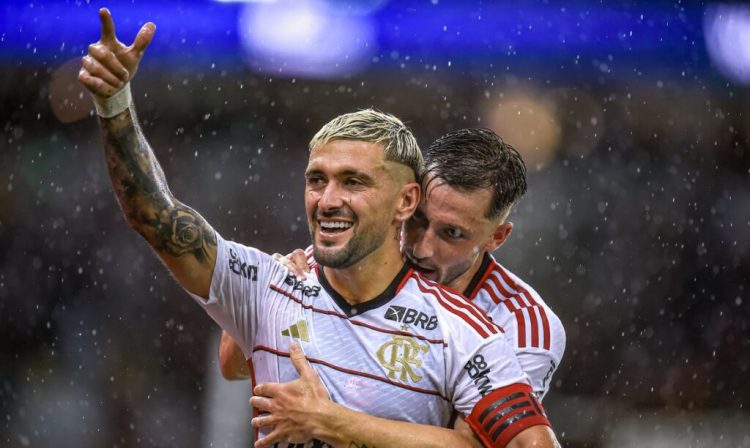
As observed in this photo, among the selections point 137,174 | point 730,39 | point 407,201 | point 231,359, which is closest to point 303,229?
point 231,359

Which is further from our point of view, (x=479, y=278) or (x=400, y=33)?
(x=400, y=33)

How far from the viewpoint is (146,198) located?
105 inches

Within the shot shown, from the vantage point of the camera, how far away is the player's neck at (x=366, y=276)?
9.57ft

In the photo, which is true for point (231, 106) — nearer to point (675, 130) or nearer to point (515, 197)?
point (675, 130)

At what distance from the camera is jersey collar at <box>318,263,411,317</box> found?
9.53 ft

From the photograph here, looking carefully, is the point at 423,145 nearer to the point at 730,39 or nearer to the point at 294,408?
the point at 730,39

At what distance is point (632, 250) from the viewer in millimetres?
9672

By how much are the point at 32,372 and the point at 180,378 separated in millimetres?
1458

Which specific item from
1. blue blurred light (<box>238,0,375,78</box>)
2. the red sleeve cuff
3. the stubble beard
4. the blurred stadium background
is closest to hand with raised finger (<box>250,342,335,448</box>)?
the stubble beard

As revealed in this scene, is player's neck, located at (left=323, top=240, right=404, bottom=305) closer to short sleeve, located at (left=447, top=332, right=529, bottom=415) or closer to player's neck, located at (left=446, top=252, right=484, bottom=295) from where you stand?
short sleeve, located at (left=447, top=332, right=529, bottom=415)

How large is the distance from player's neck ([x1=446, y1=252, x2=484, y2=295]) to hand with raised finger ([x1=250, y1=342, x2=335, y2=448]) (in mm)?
918

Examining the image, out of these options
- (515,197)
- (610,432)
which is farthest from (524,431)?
(610,432)

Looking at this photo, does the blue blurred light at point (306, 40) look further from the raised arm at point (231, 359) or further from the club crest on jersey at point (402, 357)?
the club crest on jersey at point (402, 357)

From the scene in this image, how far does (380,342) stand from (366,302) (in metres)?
0.15
